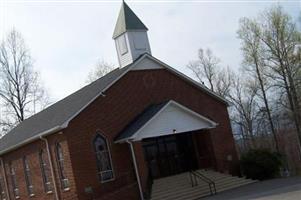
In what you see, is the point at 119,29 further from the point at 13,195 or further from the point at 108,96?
the point at 13,195

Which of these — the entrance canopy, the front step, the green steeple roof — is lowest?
the front step

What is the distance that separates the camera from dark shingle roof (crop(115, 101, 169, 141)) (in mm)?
26547

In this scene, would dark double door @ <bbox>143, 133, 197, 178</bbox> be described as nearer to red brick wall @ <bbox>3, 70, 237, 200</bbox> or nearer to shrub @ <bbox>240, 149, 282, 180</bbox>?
red brick wall @ <bbox>3, 70, 237, 200</bbox>

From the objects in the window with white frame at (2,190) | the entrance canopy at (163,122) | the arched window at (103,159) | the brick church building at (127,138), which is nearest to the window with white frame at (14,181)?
the brick church building at (127,138)

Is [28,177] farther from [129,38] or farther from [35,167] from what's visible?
[129,38]

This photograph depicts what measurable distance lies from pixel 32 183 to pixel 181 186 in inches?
385

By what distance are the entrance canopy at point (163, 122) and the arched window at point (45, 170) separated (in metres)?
4.67

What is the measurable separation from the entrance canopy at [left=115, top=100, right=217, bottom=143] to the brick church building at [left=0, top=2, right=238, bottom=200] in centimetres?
5

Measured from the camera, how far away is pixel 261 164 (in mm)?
29172

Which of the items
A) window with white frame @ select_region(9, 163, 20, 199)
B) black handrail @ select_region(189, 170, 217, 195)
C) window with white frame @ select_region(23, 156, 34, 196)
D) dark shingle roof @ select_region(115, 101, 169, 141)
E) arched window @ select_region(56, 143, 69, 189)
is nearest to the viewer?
black handrail @ select_region(189, 170, 217, 195)

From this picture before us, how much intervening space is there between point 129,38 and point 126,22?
3.39 feet

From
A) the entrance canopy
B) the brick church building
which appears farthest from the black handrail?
the entrance canopy

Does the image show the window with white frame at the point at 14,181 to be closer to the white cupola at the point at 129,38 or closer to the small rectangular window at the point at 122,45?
the white cupola at the point at 129,38

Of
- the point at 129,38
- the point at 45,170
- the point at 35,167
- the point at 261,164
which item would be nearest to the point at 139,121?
the point at 129,38
